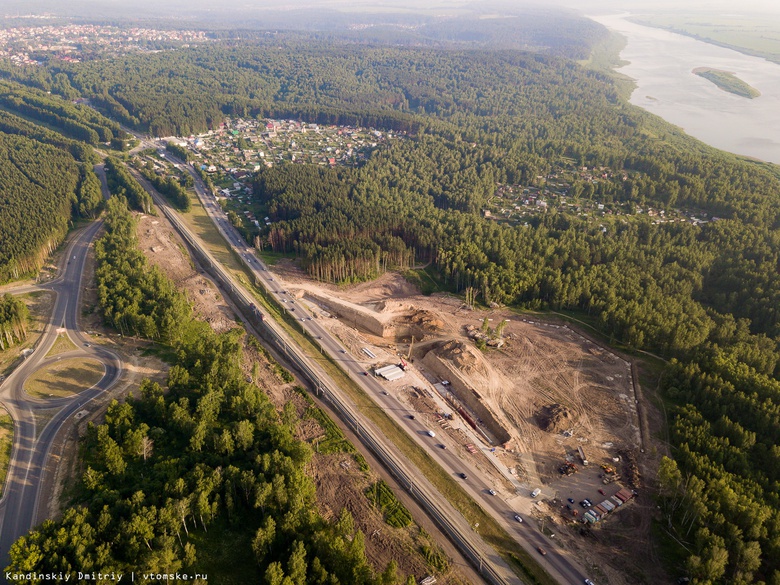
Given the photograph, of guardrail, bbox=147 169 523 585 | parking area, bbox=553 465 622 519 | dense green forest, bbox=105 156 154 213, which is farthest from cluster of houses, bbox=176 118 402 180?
parking area, bbox=553 465 622 519

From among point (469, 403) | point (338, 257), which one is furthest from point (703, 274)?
point (338, 257)

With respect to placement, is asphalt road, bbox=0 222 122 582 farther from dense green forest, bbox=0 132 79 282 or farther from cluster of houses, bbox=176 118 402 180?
cluster of houses, bbox=176 118 402 180

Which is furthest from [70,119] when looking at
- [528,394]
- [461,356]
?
[528,394]

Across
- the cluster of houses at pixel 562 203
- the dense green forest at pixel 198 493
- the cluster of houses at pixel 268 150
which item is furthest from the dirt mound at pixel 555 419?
the cluster of houses at pixel 268 150

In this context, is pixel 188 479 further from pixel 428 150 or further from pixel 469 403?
pixel 428 150

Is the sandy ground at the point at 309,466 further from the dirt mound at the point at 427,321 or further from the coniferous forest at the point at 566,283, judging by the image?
the dirt mound at the point at 427,321

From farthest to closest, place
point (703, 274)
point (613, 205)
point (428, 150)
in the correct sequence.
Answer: point (428, 150) → point (613, 205) → point (703, 274)
